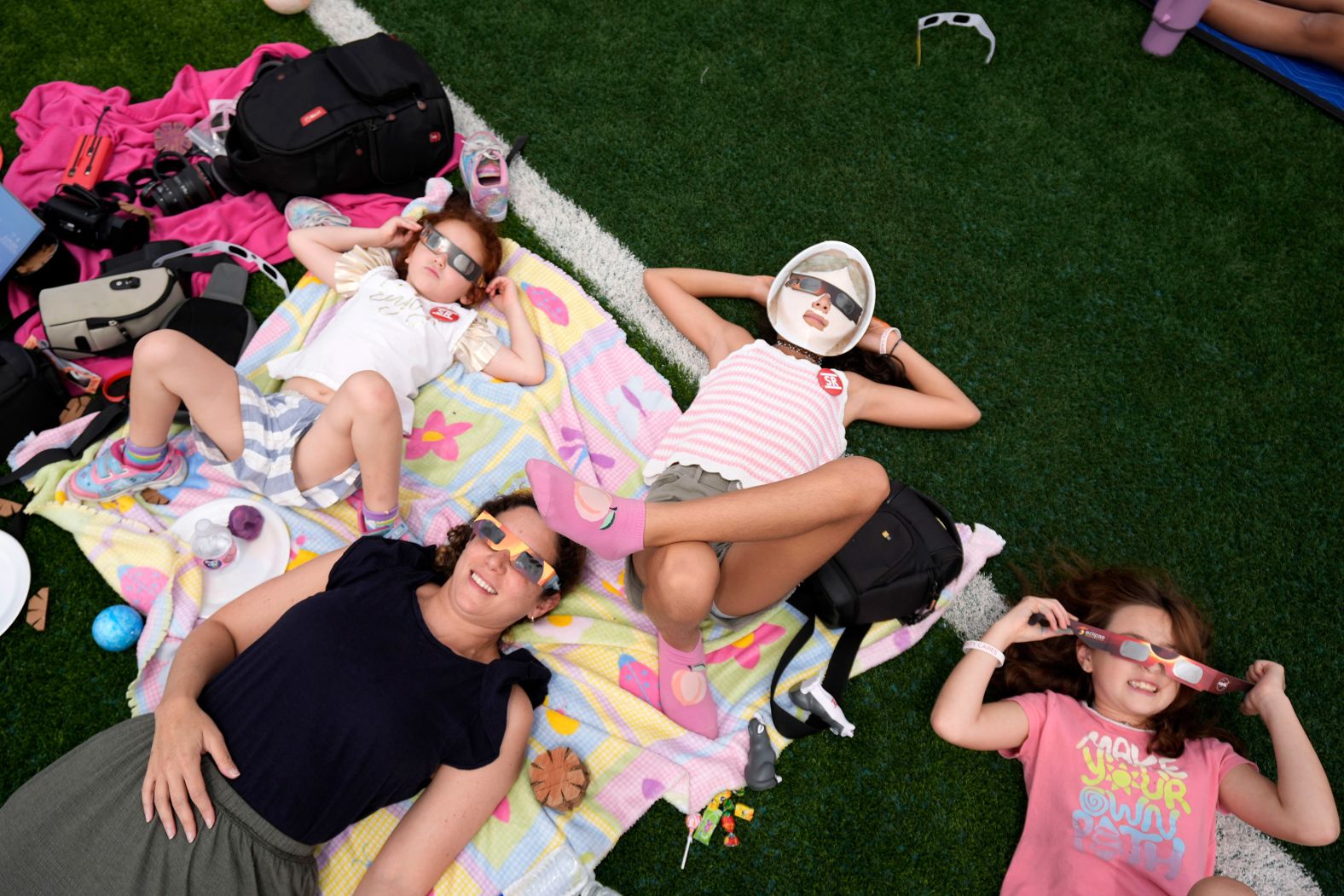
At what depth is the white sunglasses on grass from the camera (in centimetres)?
521

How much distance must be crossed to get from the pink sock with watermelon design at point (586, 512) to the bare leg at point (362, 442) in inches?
33.3

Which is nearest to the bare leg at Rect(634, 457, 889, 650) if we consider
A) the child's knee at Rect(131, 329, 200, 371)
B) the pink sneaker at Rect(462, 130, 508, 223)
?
the child's knee at Rect(131, 329, 200, 371)

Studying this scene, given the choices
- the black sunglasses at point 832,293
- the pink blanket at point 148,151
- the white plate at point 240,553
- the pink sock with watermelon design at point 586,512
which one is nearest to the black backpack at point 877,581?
the black sunglasses at point 832,293

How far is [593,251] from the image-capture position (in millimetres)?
4590

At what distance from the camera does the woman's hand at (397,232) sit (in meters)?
4.20

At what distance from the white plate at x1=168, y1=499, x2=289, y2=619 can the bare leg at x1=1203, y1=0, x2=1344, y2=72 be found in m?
6.34

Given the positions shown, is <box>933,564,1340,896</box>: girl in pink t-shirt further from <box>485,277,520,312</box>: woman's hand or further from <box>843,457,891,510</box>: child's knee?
<box>485,277,520,312</box>: woman's hand

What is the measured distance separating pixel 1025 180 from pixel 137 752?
507 centimetres

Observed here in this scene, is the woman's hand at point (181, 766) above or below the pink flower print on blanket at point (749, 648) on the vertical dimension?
below

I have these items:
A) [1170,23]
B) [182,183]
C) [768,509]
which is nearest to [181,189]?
[182,183]

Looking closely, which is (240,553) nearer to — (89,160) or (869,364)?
(89,160)

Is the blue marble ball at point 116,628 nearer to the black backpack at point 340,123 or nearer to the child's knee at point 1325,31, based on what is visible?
the black backpack at point 340,123

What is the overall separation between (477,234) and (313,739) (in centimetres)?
241

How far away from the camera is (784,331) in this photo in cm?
392
